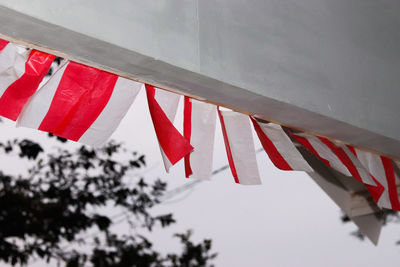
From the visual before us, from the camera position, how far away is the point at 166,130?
2.09 meters

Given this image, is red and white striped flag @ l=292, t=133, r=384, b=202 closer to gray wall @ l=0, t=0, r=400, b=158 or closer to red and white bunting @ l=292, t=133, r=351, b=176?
red and white bunting @ l=292, t=133, r=351, b=176

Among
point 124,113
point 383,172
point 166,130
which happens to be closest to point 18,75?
point 124,113

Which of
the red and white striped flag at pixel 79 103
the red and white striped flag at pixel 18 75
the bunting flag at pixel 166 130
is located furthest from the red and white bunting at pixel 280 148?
the red and white striped flag at pixel 18 75

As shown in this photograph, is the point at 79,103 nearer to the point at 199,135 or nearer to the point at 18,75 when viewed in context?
the point at 18,75

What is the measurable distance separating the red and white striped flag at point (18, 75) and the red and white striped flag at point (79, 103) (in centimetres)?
4

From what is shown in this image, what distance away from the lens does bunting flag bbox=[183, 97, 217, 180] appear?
7.47 feet

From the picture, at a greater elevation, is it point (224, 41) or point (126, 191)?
point (126, 191)

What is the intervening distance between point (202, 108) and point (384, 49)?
931 mm

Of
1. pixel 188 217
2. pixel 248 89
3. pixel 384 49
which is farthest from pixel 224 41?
pixel 188 217

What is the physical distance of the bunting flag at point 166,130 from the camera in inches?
80.3

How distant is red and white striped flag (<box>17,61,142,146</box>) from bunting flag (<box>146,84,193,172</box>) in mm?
99

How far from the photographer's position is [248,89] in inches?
72.1

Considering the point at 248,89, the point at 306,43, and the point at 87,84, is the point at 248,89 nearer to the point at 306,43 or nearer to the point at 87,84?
the point at 306,43

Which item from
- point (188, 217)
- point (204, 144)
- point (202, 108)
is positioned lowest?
point (204, 144)
